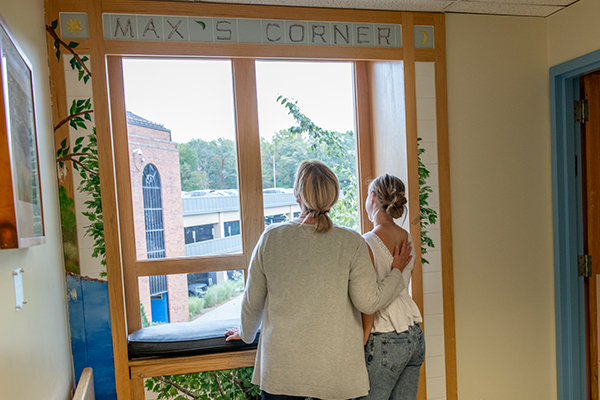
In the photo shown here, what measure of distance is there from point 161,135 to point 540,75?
228cm

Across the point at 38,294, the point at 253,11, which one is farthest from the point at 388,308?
the point at 253,11

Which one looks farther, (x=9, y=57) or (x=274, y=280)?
(x=274, y=280)

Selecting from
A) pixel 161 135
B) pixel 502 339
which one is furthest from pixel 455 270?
pixel 161 135

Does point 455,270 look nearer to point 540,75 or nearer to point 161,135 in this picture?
point 540,75

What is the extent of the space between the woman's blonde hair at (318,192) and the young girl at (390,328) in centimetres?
32

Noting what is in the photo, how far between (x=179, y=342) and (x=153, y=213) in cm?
70

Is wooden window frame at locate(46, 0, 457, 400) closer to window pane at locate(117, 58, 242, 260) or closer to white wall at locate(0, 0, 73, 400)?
window pane at locate(117, 58, 242, 260)

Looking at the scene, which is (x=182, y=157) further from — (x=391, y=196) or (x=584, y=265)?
(x=584, y=265)

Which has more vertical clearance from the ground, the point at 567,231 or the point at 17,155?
the point at 17,155

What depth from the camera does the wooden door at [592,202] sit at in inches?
104

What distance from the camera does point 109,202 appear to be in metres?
2.18

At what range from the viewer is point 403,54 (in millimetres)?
2475

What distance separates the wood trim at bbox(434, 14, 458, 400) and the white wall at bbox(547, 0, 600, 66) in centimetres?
70

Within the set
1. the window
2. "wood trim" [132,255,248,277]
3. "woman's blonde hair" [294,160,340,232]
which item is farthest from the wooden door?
"wood trim" [132,255,248,277]
